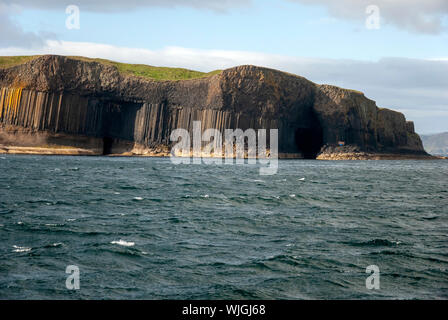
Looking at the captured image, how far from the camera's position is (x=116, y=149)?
127 meters

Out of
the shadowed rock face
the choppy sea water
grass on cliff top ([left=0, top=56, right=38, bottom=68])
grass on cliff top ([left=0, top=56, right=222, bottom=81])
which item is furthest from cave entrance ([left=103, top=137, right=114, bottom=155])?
the choppy sea water

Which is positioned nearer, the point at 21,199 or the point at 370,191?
the point at 21,199

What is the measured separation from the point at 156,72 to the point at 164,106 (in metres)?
15.2

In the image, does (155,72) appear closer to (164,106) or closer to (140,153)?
(164,106)

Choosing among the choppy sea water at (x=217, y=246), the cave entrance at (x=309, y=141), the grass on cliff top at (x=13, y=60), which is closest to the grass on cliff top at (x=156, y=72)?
the grass on cliff top at (x=13, y=60)

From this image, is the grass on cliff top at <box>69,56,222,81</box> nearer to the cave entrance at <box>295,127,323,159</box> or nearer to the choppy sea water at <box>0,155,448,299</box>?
the cave entrance at <box>295,127,323,159</box>

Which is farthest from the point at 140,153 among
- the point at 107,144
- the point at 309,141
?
the point at 309,141

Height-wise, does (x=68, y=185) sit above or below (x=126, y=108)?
below

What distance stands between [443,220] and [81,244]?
18.1m

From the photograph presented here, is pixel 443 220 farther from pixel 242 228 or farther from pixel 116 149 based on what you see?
pixel 116 149

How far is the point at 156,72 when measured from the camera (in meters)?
140

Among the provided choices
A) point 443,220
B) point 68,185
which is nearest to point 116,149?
point 68,185
